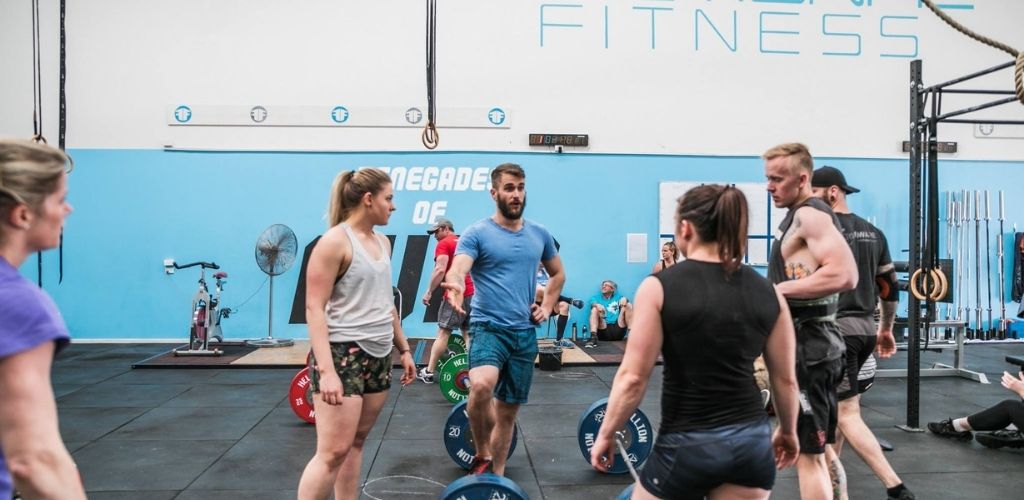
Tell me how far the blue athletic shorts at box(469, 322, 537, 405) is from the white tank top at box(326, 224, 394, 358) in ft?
2.23

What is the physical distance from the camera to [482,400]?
2.81m

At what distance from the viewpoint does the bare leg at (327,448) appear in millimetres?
2082

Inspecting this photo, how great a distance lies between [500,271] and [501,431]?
66 cm

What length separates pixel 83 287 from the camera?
7.86 m

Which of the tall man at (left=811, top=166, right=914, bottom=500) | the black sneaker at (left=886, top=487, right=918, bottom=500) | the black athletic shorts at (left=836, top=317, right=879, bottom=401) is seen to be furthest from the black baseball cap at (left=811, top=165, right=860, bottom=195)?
the black sneaker at (left=886, top=487, right=918, bottom=500)

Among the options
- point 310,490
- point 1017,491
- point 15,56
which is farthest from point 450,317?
point 15,56

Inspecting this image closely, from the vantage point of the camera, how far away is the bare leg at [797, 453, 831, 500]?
2.17 m

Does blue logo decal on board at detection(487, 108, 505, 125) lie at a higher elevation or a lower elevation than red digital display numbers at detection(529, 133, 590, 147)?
higher

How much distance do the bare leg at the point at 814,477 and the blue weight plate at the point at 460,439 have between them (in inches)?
56.2

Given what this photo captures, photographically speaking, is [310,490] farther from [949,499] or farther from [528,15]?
[528,15]

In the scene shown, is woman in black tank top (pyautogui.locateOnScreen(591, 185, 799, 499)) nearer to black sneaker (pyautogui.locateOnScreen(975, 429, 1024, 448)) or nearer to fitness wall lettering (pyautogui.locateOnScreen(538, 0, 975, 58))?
black sneaker (pyautogui.locateOnScreen(975, 429, 1024, 448))

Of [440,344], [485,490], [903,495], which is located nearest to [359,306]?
[485,490]

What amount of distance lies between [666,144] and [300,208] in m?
4.30

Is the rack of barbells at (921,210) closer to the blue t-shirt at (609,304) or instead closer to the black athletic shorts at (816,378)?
the black athletic shorts at (816,378)
